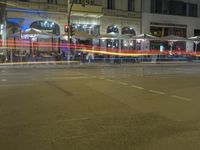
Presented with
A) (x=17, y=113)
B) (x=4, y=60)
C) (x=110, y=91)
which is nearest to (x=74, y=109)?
(x=17, y=113)

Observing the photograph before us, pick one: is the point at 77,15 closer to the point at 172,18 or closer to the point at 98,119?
the point at 172,18

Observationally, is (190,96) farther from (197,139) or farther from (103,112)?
(197,139)

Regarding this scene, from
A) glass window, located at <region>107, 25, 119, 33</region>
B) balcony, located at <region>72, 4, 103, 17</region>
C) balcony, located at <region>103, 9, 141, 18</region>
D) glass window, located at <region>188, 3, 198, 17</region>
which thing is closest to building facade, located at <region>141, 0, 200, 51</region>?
glass window, located at <region>188, 3, 198, 17</region>

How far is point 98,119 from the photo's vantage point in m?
8.53

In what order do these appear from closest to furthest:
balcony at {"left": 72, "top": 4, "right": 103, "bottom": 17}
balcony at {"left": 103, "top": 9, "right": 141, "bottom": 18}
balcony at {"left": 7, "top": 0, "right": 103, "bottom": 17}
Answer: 1. balcony at {"left": 7, "top": 0, "right": 103, "bottom": 17}
2. balcony at {"left": 72, "top": 4, "right": 103, "bottom": 17}
3. balcony at {"left": 103, "top": 9, "right": 141, "bottom": 18}

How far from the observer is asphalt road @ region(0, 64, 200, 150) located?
6508 mm

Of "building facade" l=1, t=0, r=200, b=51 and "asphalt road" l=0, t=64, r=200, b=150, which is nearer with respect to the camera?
"asphalt road" l=0, t=64, r=200, b=150

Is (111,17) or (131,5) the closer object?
(111,17)

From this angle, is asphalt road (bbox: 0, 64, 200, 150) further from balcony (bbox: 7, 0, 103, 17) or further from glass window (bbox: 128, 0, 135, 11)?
glass window (bbox: 128, 0, 135, 11)

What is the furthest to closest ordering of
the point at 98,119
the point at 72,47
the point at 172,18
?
the point at 172,18, the point at 72,47, the point at 98,119

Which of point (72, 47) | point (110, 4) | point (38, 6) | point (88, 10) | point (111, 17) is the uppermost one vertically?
point (110, 4)

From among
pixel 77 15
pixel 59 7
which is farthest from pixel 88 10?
pixel 59 7

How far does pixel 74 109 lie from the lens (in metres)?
9.76

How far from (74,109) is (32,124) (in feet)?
6.56
